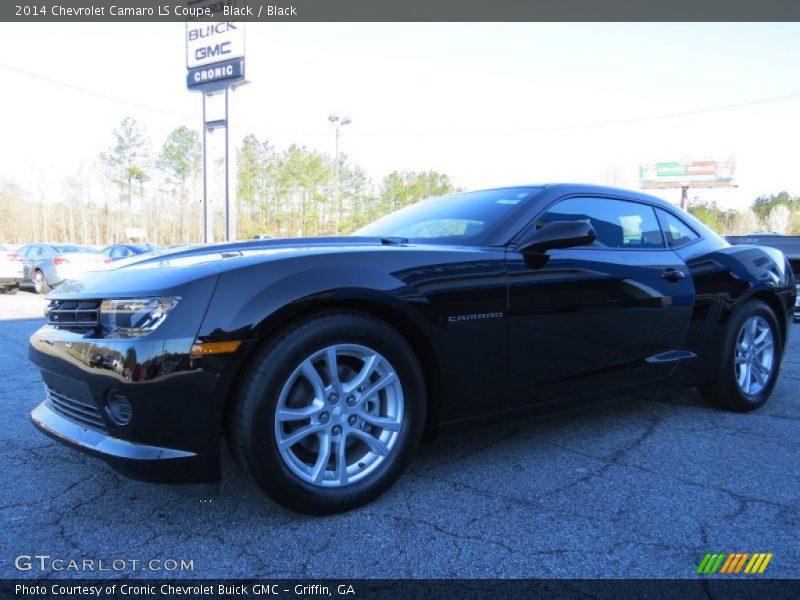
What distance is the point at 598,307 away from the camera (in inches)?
112

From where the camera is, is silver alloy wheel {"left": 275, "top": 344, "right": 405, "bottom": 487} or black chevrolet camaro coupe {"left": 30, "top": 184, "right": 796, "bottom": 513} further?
silver alloy wheel {"left": 275, "top": 344, "right": 405, "bottom": 487}

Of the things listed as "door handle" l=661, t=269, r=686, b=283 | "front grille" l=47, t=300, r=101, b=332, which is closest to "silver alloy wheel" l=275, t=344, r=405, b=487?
"front grille" l=47, t=300, r=101, b=332

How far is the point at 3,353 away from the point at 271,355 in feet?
15.6

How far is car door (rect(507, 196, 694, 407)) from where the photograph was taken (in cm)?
261

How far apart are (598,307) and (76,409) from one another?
237 centimetres

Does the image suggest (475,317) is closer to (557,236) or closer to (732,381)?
(557,236)

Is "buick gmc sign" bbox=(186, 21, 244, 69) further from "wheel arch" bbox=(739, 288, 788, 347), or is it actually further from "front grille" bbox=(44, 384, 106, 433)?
"front grille" bbox=(44, 384, 106, 433)

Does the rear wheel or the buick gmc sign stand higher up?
the buick gmc sign

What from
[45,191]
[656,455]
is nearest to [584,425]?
[656,455]

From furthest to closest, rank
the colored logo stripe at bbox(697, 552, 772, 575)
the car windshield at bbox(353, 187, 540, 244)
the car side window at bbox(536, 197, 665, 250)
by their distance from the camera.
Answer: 1. the car side window at bbox(536, 197, 665, 250)
2. the car windshield at bbox(353, 187, 540, 244)
3. the colored logo stripe at bbox(697, 552, 772, 575)

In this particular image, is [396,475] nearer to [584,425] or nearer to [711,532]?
[711,532]

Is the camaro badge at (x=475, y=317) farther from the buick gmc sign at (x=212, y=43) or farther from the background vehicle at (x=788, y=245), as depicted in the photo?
the buick gmc sign at (x=212, y=43)

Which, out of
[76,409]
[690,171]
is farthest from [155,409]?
[690,171]

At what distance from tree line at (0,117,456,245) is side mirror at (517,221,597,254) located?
25.1m
